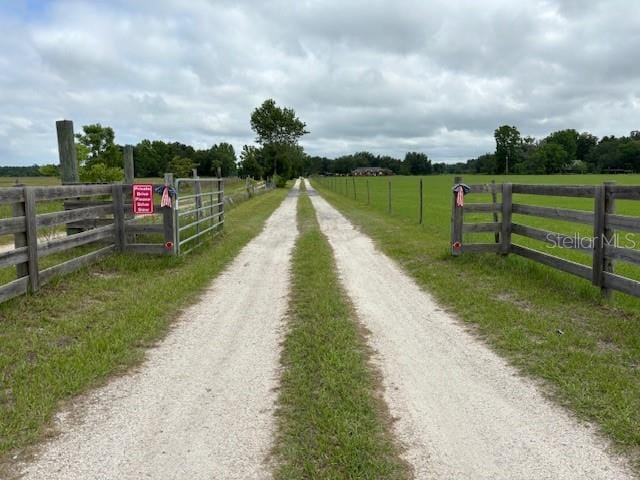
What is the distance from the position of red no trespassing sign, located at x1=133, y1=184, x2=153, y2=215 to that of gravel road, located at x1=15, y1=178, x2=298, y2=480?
4.00 metres

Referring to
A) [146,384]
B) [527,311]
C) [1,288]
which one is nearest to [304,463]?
[146,384]

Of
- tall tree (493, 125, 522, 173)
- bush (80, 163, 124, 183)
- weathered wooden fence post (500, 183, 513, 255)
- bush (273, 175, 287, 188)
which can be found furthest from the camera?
tall tree (493, 125, 522, 173)

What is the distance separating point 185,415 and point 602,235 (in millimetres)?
5367

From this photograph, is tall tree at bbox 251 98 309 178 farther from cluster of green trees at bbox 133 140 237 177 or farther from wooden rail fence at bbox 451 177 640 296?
wooden rail fence at bbox 451 177 640 296

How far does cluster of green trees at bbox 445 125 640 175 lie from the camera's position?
123 meters

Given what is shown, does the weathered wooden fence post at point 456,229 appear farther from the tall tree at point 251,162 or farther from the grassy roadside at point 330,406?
the tall tree at point 251,162

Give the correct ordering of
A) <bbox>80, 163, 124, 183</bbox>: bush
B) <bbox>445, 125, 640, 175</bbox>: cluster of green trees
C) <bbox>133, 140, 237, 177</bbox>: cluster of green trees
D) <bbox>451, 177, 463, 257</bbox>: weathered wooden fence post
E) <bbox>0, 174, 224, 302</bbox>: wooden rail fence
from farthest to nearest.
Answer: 1. <bbox>445, 125, 640, 175</bbox>: cluster of green trees
2. <bbox>133, 140, 237, 177</bbox>: cluster of green trees
3. <bbox>80, 163, 124, 183</bbox>: bush
4. <bbox>451, 177, 463, 257</bbox>: weathered wooden fence post
5. <bbox>0, 174, 224, 302</bbox>: wooden rail fence

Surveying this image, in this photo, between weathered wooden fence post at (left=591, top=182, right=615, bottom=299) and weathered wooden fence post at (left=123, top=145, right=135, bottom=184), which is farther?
weathered wooden fence post at (left=123, top=145, right=135, bottom=184)

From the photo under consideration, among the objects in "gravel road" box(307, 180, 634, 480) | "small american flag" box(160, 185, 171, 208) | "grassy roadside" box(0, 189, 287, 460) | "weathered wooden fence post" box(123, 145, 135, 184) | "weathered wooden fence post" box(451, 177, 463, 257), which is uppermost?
"weathered wooden fence post" box(123, 145, 135, 184)

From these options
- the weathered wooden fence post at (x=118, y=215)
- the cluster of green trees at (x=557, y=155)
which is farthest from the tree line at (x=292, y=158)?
the weathered wooden fence post at (x=118, y=215)

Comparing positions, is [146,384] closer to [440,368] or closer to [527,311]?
[440,368]

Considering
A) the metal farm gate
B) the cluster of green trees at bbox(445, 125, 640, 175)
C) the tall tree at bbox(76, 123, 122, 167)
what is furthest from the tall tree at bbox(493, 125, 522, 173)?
the metal farm gate

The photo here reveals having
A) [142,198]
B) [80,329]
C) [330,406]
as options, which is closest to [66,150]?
[142,198]

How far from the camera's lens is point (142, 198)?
925cm
